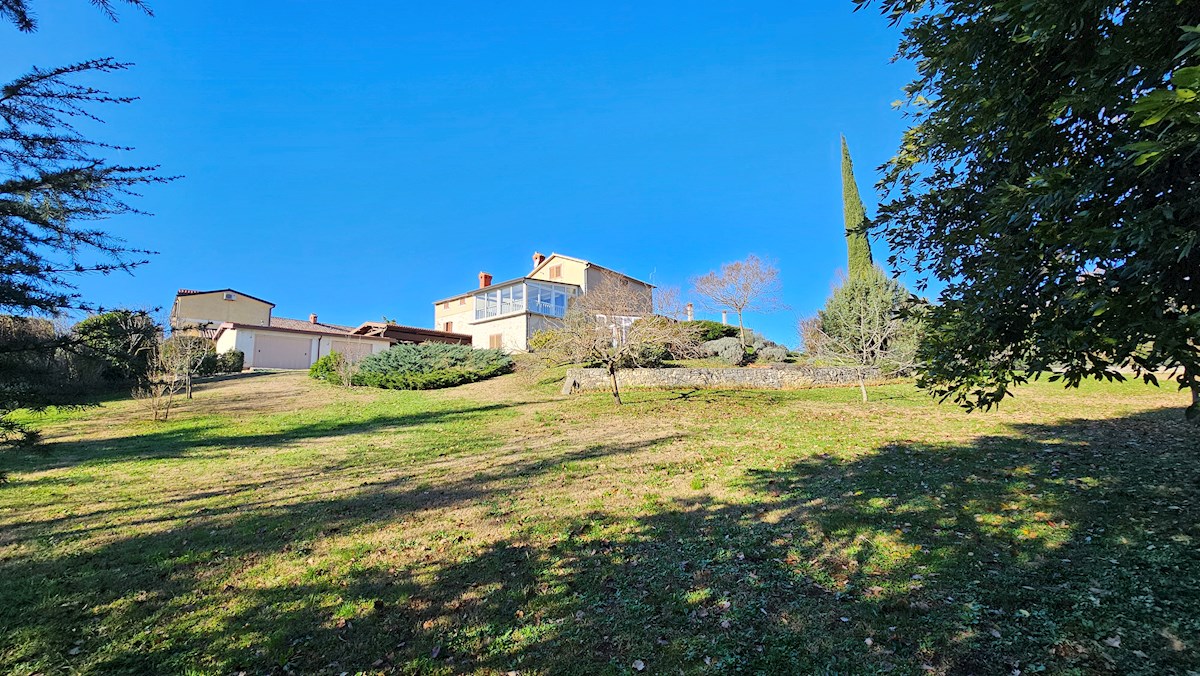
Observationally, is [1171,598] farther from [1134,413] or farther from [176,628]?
[1134,413]

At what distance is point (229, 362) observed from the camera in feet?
93.2

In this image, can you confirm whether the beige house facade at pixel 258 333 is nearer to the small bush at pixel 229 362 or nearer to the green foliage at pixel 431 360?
the small bush at pixel 229 362

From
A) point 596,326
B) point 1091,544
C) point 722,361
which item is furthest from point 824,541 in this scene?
point 722,361

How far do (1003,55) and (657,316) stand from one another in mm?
12857

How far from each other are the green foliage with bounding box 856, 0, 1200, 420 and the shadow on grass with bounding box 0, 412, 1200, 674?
60.8 inches

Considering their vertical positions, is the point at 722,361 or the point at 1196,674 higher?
the point at 722,361

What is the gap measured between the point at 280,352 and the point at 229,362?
350 inches

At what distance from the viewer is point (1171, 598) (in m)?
3.45

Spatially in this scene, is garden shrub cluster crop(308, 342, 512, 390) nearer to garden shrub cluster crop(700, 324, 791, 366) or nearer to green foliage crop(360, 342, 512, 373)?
green foliage crop(360, 342, 512, 373)

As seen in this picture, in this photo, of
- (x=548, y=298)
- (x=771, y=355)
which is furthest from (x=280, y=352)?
(x=771, y=355)

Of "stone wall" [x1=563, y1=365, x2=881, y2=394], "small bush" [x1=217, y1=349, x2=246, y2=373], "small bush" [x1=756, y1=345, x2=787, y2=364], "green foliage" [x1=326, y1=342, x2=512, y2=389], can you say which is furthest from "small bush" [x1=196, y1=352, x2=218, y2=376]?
"small bush" [x1=756, y1=345, x2=787, y2=364]

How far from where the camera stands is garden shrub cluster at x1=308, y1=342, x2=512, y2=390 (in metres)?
21.6

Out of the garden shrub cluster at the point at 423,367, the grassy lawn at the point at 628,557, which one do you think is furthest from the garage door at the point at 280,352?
the grassy lawn at the point at 628,557

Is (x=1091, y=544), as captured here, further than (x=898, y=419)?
No
